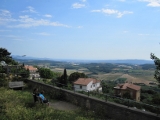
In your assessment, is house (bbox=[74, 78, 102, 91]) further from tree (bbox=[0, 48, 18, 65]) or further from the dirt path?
the dirt path

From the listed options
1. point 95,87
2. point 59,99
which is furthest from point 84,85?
point 59,99

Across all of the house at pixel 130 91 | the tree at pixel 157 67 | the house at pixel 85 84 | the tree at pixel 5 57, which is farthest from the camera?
the house at pixel 85 84

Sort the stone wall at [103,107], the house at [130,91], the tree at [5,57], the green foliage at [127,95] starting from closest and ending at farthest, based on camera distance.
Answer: the stone wall at [103,107]
the tree at [5,57]
the green foliage at [127,95]
the house at [130,91]

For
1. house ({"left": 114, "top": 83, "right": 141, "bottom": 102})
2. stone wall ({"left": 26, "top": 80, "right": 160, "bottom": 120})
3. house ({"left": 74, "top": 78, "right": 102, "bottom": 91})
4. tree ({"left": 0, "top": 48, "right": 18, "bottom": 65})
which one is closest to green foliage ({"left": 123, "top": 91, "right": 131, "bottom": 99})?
house ({"left": 114, "top": 83, "right": 141, "bottom": 102})

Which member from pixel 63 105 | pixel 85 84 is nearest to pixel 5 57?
pixel 63 105

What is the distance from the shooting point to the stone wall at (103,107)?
6047 millimetres

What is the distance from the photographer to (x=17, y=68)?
15.4 meters

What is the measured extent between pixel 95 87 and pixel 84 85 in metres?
9.63

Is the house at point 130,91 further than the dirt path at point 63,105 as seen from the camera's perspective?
Yes

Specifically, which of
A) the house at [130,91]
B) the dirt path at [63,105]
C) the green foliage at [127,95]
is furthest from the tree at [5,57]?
the house at [130,91]

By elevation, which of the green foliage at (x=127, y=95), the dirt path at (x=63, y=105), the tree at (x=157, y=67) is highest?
the tree at (x=157, y=67)

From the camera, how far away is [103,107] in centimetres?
724

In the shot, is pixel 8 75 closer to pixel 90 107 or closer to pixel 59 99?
pixel 59 99

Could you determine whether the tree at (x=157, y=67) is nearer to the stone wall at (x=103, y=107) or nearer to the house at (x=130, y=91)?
the stone wall at (x=103, y=107)
